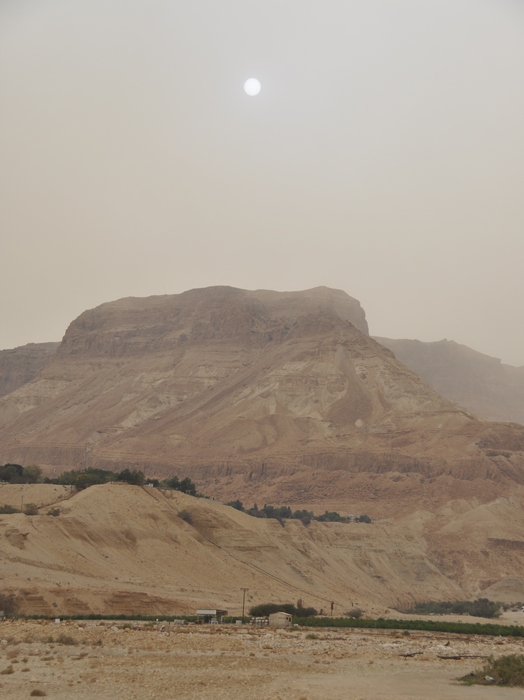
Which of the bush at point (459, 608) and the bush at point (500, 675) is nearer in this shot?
the bush at point (500, 675)

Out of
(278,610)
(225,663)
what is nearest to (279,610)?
(278,610)

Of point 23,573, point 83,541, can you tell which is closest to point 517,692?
point 23,573

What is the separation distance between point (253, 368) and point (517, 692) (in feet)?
448

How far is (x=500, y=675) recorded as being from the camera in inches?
1105

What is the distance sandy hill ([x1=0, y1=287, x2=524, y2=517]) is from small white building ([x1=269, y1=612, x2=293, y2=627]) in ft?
201

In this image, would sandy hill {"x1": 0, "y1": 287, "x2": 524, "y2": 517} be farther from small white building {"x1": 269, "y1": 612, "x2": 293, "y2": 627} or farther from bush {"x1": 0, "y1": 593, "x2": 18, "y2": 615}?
bush {"x1": 0, "y1": 593, "x2": 18, "y2": 615}

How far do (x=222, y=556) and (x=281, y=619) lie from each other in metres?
18.8

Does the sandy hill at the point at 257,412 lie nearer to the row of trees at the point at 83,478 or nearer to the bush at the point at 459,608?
the bush at the point at 459,608

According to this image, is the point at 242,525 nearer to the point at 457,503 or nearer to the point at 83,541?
the point at 83,541

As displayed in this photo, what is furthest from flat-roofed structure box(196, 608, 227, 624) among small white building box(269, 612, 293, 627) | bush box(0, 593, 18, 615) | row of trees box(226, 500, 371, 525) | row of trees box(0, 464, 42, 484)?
row of trees box(226, 500, 371, 525)

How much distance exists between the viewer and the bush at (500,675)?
90.8ft

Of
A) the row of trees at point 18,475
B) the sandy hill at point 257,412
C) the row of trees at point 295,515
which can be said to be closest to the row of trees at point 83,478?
the row of trees at point 18,475

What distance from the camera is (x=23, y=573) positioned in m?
47.1

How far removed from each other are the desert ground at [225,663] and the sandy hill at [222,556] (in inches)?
371
